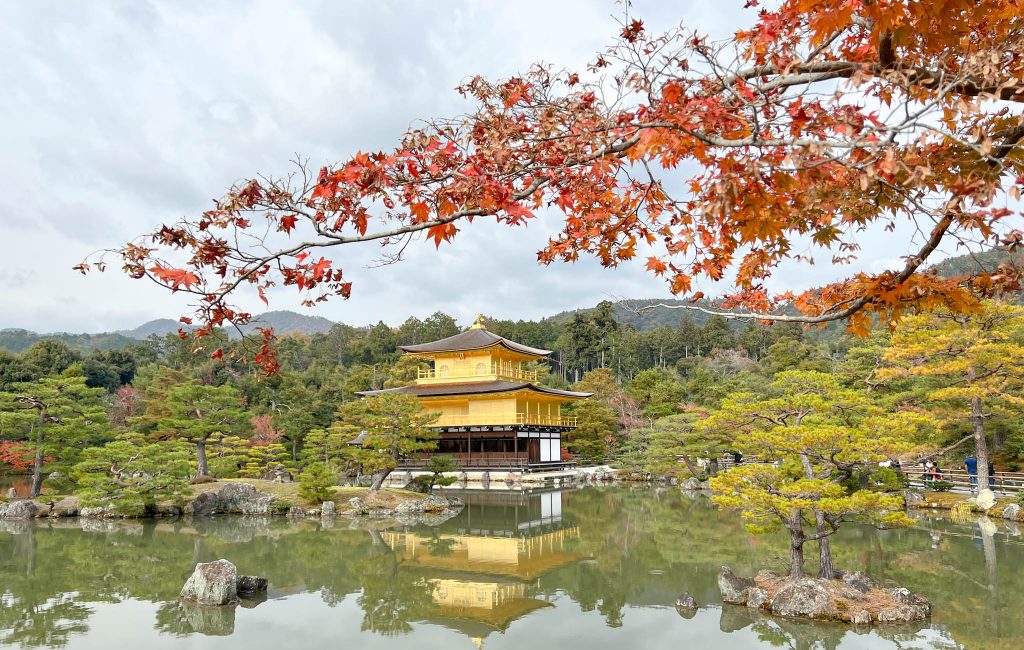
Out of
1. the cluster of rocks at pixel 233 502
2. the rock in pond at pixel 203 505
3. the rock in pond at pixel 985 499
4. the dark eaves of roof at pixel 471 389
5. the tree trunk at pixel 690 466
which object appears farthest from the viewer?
the dark eaves of roof at pixel 471 389

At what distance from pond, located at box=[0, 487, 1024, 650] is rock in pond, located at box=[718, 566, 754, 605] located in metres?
0.24

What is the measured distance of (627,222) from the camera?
3018 millimetres

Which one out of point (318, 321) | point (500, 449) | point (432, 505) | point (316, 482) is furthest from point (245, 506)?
point (318, 321)

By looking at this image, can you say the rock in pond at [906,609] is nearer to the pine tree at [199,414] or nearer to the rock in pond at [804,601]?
the rock in pond at [804,601]

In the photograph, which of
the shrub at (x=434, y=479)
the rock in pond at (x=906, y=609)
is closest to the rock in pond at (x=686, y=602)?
the rock in pond at (x=906, y=609)

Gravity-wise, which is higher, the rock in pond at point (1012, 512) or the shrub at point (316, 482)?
the shrub at point (316, 482)

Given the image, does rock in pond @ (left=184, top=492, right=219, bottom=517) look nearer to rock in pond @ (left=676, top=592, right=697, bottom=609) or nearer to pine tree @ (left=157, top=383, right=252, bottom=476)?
pine tree @ (left=157, top=383, right=252, bottom=476)

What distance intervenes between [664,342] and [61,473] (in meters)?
47.7

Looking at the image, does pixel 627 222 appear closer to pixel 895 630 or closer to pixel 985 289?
pixel 985 289

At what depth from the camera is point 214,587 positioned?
266 inches

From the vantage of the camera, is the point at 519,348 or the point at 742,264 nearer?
the point at 742,264

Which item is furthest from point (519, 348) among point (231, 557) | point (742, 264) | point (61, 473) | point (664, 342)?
point (664, 342)

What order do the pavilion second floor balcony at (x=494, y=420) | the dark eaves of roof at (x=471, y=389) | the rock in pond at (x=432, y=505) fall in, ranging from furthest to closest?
the pavilion second floor balcony at (x=494, y=420) < the dark eaves of roof at (x=471, y=389) < the rock in pond at (x=432, y=505)

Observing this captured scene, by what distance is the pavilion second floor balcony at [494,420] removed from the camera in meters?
23.6
